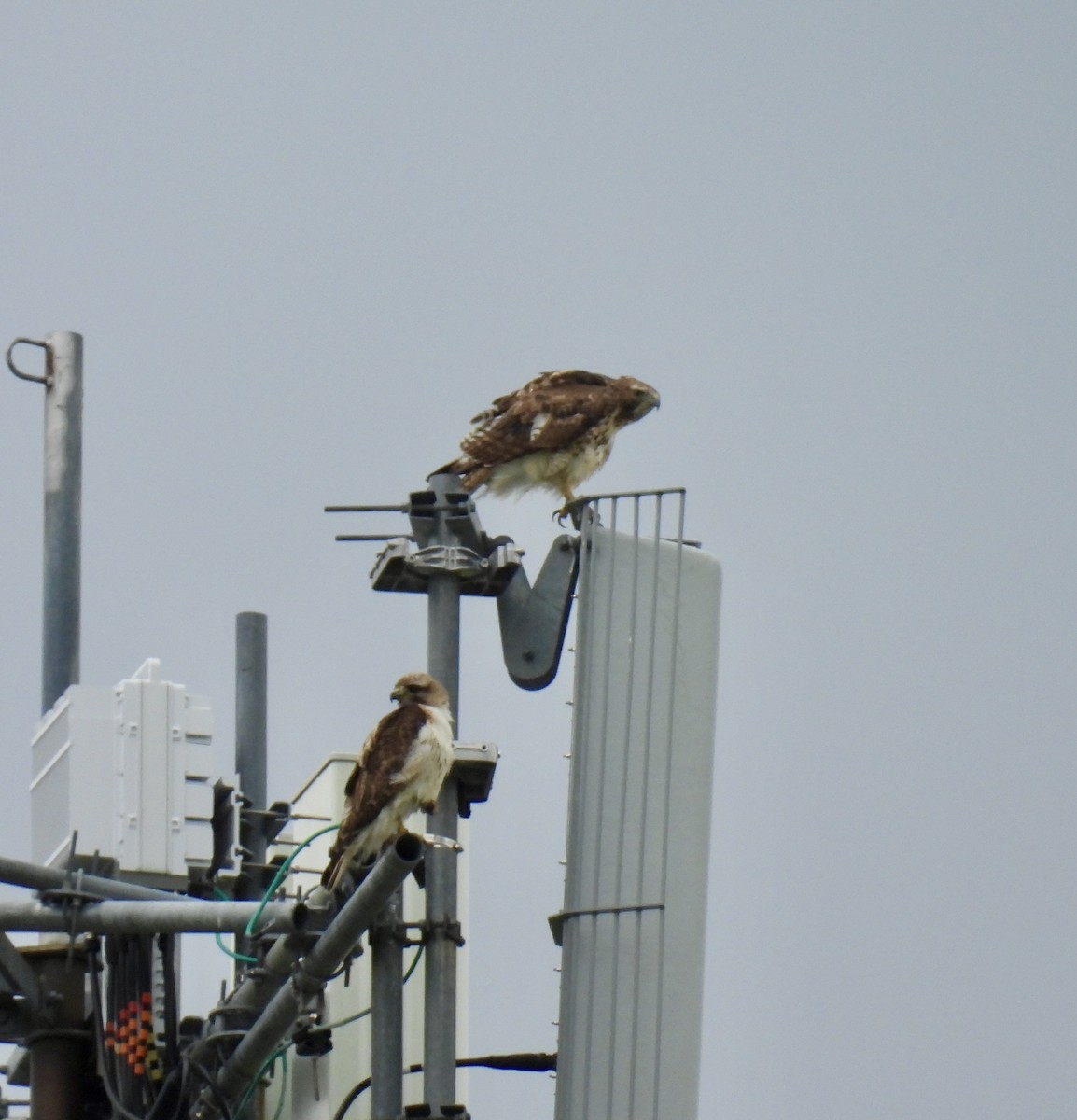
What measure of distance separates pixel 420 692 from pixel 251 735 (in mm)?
1519

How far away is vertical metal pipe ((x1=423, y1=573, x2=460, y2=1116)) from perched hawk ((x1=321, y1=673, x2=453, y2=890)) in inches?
2.3

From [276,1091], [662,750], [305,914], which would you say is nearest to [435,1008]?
[305,914]

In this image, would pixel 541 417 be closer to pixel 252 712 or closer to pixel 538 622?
pixel 252 712

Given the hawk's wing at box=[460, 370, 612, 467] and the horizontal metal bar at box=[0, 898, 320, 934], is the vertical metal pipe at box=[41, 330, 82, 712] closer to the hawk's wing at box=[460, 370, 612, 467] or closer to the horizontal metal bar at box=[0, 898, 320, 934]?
the hawk's wing at box=[460, 370, 612, 467]

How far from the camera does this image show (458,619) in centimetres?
730

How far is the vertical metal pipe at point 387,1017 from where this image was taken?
673 centimetres

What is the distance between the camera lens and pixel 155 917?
6734mm

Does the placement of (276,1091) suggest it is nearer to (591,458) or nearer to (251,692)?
(251,692)

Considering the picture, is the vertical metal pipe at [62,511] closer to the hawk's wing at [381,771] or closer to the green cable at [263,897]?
the green cable at [263,897]

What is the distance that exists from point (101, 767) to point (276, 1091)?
2837 mm

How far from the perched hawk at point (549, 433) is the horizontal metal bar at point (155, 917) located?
111 inches

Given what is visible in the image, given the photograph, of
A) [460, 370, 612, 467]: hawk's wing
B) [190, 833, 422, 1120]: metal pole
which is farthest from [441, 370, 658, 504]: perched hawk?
[190, 833, 422, 1120]: metal pole

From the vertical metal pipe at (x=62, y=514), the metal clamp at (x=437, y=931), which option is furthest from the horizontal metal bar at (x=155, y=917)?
the vertical metal pipe at (x=62, y=514)

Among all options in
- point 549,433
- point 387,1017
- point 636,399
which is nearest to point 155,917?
point 387,1017
